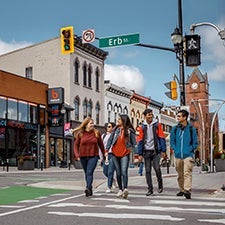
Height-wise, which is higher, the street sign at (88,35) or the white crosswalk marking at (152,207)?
the street sign at (88,35)

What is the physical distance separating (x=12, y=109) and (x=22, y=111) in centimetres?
134

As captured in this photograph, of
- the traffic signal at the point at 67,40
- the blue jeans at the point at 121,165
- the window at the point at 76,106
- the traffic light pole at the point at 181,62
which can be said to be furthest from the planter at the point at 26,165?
the blue jeans at the point at 121,165

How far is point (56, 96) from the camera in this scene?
40.2 metres

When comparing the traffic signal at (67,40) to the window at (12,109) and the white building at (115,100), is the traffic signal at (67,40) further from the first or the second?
the white building at (115,100)

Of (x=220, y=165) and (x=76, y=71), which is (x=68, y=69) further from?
(x=220, y=165)

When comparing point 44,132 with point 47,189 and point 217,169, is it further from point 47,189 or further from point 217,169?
point 47,189

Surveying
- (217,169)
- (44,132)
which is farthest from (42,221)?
(44,132)

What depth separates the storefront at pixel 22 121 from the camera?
3581 cm

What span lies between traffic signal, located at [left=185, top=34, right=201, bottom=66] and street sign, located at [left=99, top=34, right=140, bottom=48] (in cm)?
343

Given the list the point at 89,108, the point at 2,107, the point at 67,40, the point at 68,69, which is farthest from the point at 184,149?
the point at 89,108

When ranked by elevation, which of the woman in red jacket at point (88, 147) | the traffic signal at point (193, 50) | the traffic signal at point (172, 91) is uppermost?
the traffic signal at point (193, 50)

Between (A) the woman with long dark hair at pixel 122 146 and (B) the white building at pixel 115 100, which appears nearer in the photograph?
(A) the woman with long dark hair at pixel 122 146

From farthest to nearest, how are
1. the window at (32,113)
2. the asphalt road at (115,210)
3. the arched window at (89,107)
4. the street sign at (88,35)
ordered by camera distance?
the arched window at (89,107) → the window at (32,113) → the street sign at (88,35) → the asphalt road at (115,210)

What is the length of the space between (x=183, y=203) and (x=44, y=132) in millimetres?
32762
